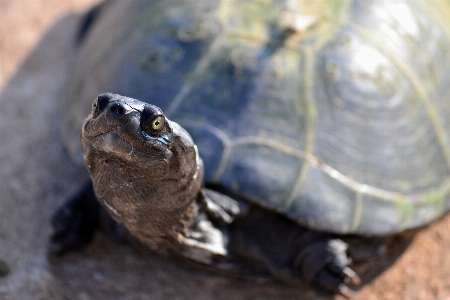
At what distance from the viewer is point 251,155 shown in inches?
86.2

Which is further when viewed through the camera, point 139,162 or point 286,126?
point 286,126

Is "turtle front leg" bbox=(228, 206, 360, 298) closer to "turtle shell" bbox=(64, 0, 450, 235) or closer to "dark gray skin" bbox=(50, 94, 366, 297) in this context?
"dark gray skin" bbox=(50, 94, 366, 297)

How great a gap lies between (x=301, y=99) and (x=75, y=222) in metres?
1.14

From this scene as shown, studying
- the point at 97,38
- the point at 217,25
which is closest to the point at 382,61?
the point at 217,25

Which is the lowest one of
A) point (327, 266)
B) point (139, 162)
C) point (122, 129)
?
point (327, 266)

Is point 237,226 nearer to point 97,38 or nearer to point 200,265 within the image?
point 200,265

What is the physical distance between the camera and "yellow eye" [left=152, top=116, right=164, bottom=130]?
1437mm

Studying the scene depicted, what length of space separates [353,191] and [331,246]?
257mm

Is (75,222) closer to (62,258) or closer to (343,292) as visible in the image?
(62,258)

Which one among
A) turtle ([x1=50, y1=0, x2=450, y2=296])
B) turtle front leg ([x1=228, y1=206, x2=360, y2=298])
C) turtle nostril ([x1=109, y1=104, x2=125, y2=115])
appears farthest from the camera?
turtle front leg ([x1=228, y1=206, x2=360, y2=298])

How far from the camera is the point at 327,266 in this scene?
2346 mm

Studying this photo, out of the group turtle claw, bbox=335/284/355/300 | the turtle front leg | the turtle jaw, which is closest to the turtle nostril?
the turtle jaw

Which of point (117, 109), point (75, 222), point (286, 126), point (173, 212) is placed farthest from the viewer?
point (75, 222)

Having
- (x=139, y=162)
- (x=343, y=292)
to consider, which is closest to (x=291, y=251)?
(x=343, y=292)
